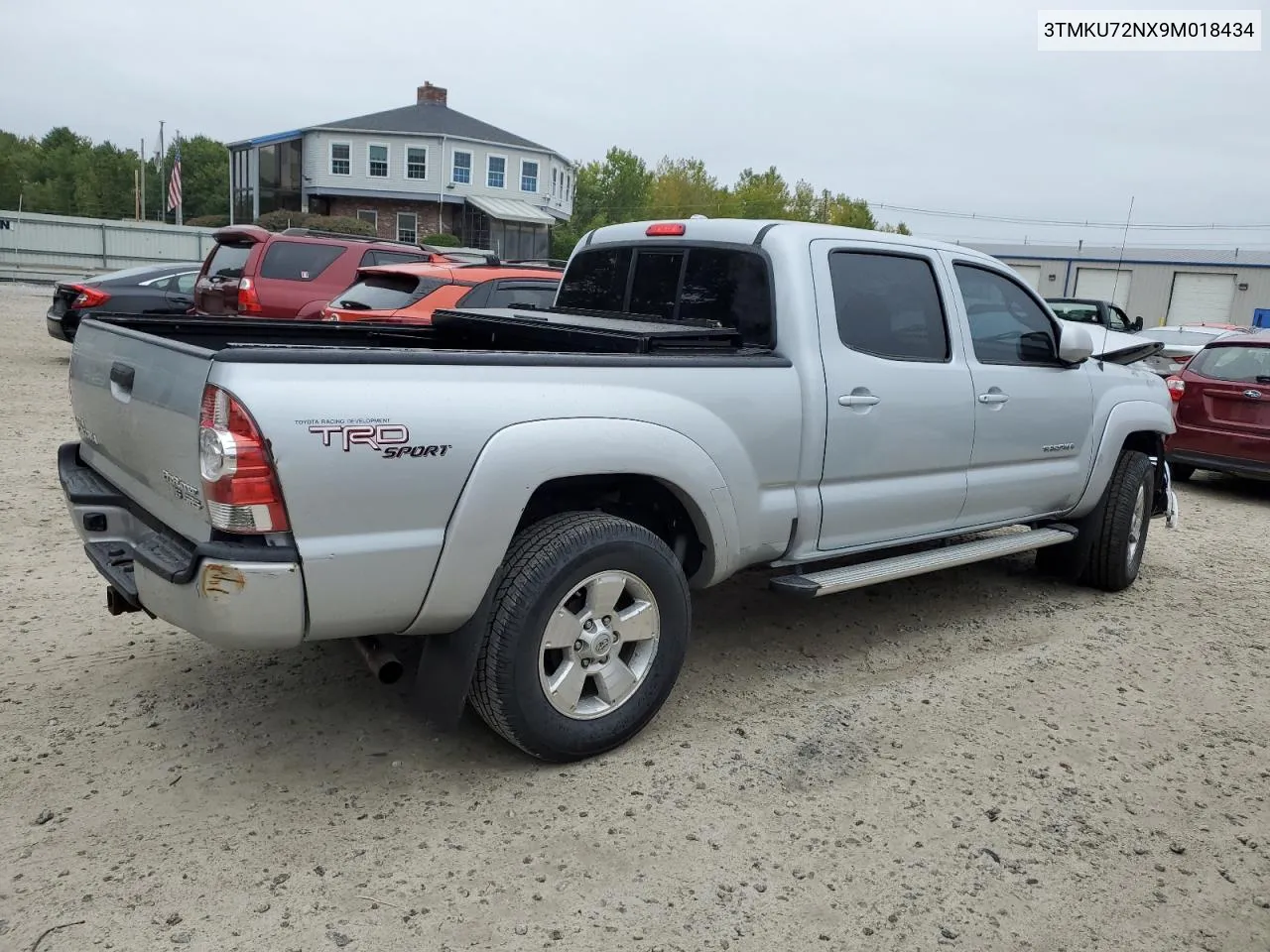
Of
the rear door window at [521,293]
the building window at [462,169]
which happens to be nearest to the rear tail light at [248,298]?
the rear door window at [521,293]

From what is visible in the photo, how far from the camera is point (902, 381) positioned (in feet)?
14.9

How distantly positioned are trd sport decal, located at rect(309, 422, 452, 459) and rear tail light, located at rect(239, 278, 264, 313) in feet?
30.2

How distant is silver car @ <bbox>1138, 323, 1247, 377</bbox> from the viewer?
12587mm

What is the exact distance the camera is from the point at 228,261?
12133 millimetres

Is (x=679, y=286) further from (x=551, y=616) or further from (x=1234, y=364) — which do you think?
(x=1234, y=364)

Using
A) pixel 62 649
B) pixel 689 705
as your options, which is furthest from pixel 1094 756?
pixel 62 649

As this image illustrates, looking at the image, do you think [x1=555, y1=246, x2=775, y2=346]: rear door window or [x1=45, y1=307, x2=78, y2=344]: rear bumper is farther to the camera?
[x1=45, y1=307, x2=78, y2=344]: rear bumper

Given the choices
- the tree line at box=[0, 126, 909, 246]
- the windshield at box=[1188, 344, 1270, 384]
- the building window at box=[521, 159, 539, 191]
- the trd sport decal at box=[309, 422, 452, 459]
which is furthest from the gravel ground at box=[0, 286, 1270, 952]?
the tree line at box=[0, 126, 909, 246]

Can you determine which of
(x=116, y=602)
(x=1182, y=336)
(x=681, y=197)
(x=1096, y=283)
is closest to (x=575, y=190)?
(x=681, y=197)

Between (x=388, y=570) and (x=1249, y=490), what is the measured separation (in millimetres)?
9875

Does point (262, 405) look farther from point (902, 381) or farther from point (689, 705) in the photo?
point (902, 381)

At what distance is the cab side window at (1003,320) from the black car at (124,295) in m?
10.4

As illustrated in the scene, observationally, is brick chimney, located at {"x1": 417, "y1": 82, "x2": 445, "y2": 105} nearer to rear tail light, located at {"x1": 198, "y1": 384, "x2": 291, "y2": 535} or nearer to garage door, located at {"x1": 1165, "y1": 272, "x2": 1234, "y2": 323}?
garage door, located at {"x1": 1165, "y1": 272, "x2": 1234, "y2": 323}

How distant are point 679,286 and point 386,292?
5163mm
